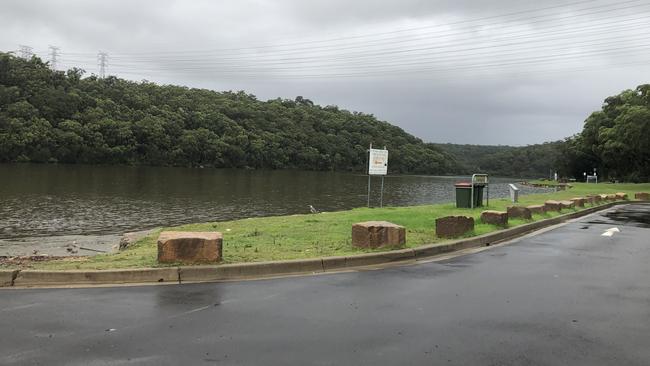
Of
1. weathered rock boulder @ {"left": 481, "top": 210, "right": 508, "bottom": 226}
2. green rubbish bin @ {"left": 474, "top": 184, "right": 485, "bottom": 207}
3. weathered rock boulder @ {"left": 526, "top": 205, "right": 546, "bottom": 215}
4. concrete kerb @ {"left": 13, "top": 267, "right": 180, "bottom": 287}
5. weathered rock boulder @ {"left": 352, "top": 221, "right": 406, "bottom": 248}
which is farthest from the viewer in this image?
green rubbish bin @ {"left": 474, "top": 184, "right": 485, "bottom": 207}

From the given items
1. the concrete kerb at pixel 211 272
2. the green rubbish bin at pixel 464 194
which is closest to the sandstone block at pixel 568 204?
the green rubbish bin at pixel 464 194

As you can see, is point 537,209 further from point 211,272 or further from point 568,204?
point 211,272

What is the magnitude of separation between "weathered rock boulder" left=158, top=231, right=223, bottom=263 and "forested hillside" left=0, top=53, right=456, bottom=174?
89387mm

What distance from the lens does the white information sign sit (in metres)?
23.1

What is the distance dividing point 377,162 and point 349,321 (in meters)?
18.0

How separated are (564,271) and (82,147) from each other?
96.0m

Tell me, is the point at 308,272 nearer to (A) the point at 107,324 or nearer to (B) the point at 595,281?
(A) the point at 107,324

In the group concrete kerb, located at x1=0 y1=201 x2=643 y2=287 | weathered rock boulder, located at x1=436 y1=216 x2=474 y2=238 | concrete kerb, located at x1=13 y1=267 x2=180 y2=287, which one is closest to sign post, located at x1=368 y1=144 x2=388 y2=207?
weathered rock boulder, located at x1=436 y1=216 x2=474 y2=238

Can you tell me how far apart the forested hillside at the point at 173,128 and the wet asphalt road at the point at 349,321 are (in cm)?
9107

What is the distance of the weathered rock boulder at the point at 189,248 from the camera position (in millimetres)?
7969

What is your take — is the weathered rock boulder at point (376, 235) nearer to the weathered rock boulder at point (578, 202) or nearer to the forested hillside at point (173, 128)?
the weathered rock boulder at point (578, 202)

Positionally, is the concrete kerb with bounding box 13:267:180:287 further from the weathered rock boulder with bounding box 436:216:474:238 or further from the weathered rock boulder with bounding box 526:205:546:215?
the weathered rock boulder with bounding box 526:205:546:215

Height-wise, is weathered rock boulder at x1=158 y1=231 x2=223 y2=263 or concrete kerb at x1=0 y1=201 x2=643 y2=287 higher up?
weathered rock boulder at x1=158 y1=231 x2=223 y2=263

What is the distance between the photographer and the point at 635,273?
8727mm
